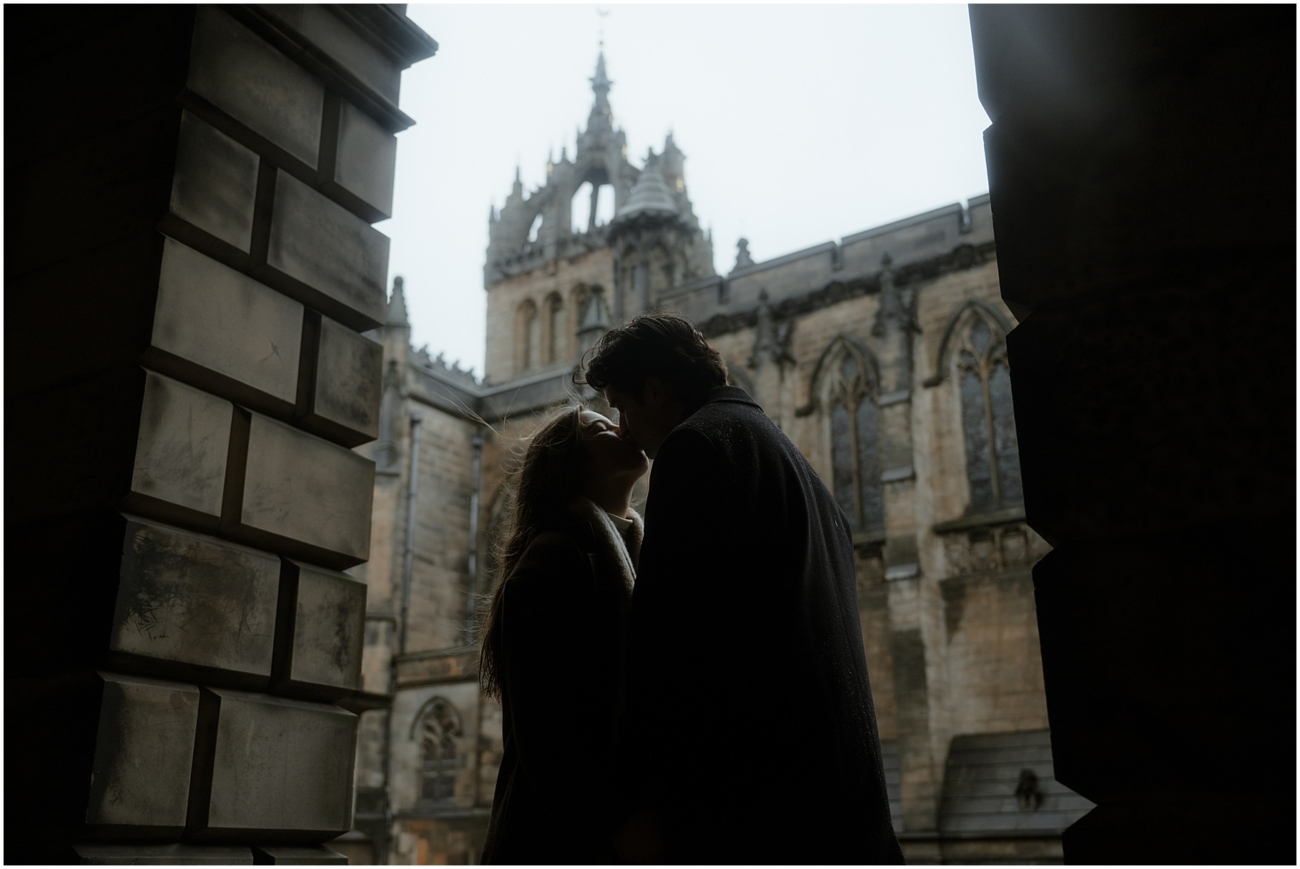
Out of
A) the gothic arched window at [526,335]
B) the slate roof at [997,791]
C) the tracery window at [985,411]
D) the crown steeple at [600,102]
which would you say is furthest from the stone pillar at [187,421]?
the crown steeple at [600,102]

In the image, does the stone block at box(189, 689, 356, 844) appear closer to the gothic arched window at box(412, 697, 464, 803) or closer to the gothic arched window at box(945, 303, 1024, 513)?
the gothic arched window at box(945, 303, 1024, 513)

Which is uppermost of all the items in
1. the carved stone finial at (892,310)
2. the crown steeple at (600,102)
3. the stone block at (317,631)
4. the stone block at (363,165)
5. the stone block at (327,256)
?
the crown steeple at (600,102)

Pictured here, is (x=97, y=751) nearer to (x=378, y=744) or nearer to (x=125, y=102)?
(x=125, y=102)

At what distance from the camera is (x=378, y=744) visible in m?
19.9

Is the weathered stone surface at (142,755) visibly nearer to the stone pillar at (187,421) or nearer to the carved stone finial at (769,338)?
the stone pillar at (187,421)

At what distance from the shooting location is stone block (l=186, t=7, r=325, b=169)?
2.90m

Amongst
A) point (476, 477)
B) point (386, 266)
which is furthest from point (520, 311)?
point (386, 266)

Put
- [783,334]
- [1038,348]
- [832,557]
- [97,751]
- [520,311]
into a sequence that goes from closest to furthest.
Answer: [1038,348], [832,557], [97,751], [783,334], [520,311]

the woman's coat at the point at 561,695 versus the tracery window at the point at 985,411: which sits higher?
the tracery window at the point at 985,411

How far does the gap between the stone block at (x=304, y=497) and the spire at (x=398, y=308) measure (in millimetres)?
21068

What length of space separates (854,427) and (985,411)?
2143 mm

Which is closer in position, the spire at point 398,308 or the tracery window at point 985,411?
the tracery window at point 985,411

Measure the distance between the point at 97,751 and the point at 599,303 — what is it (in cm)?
2132

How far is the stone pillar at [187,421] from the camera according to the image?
8.04 feet
